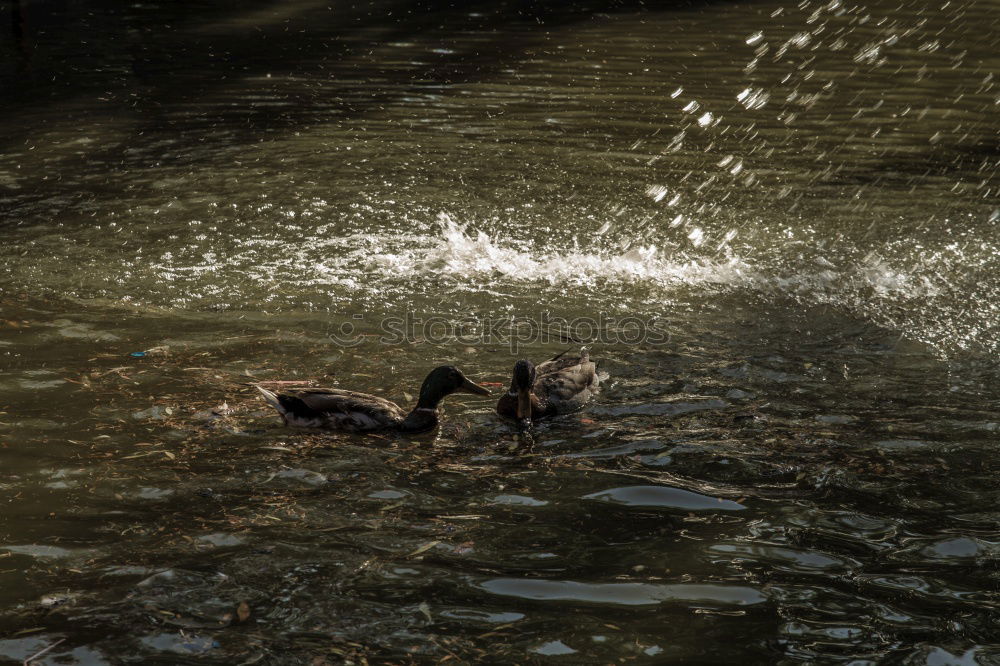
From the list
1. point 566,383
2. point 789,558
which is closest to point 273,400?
point 566,383

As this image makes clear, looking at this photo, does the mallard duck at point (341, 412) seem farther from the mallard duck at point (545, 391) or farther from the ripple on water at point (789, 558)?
the ripple on water at point (789, 558)

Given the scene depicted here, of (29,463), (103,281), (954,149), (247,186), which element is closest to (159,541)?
(29,463)

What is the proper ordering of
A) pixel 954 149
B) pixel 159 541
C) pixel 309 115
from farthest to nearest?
1. pixel 309 115
2. pixel 954 149
3. pixel 159 541

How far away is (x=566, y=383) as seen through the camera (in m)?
7.68

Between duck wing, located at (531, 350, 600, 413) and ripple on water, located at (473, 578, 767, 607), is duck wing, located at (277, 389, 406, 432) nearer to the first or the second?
duck wing, located at (531, 350, 600, 413)

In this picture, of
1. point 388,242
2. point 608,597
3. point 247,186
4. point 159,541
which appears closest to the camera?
point 608,597

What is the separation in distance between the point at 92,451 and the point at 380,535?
7.25 feet

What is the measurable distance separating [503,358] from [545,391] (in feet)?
4.21

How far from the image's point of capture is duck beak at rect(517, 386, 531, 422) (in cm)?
739

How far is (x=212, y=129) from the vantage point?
16.7 m

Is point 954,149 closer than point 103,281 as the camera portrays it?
No

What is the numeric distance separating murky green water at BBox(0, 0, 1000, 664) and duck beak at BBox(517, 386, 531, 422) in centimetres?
25

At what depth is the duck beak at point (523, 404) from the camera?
24.2 feet

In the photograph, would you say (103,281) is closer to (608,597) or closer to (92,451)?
(92,451)
